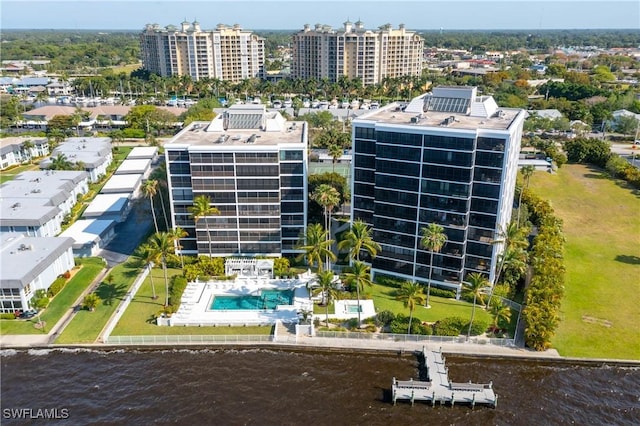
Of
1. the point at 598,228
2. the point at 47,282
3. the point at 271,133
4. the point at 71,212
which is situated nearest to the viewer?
the point at 47,282

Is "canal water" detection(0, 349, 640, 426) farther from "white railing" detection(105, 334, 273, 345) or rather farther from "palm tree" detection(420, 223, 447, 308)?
"palm tree" detection(420, 223, 447, 308)

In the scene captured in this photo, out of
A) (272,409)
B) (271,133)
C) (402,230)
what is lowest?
(272,409)

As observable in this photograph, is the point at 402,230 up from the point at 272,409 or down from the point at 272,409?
up

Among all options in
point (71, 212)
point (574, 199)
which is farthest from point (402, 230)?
point (71, 212)

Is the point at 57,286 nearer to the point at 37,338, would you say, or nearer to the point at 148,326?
the point at 37,338

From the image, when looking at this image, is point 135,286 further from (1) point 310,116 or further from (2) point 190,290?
(1) point 310,116

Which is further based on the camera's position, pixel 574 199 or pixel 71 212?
pixel 574 199

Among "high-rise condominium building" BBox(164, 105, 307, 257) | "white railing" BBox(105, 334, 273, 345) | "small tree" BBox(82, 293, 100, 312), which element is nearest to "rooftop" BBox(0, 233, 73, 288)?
"small tree" BBox(82, 293, 100, 312)
